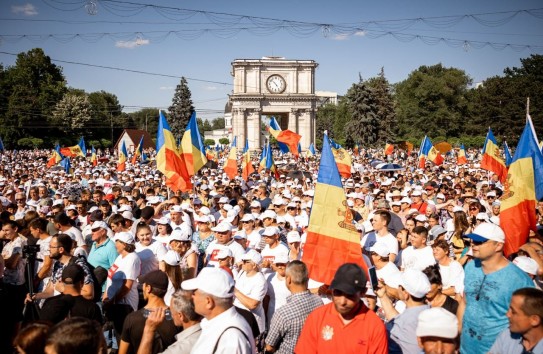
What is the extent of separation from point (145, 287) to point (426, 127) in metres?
79.1

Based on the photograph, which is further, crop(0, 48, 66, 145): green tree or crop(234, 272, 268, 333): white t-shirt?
crop(0, 48, 66, 145): green tree

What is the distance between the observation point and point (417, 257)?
7715 mm

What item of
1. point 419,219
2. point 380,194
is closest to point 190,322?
point 419,219

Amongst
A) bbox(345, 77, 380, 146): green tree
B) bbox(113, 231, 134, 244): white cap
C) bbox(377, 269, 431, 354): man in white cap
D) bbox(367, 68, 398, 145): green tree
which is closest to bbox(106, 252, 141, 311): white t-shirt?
bbox(113, 231, 134, 244): white cap

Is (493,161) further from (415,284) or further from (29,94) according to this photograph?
(29,94)

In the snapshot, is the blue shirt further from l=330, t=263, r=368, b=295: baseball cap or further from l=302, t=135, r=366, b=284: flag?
l=330, t=263, r=368, b=295: baseball cap

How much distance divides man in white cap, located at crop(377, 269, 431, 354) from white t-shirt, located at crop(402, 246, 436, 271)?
2783 mm

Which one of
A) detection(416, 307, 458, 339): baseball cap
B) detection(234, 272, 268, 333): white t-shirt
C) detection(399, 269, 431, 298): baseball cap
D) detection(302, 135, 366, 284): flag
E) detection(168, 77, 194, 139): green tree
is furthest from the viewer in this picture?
detection(168, 77, 194, 139): green tree

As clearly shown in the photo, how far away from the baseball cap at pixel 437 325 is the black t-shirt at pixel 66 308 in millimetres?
3497

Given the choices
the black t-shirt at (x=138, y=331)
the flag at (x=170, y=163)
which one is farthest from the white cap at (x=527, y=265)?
the flag at (x=170, y=163)

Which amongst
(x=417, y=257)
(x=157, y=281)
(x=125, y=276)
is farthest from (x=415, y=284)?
(x=125, y=276)

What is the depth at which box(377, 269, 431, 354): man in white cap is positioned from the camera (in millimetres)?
4477

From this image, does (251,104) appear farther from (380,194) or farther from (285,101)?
(380,194)

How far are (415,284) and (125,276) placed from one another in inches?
148
